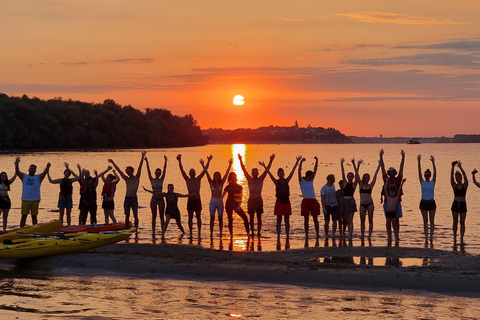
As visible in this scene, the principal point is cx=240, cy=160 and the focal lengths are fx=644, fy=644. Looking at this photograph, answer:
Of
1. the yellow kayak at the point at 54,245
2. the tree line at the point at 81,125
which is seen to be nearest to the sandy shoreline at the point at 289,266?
the yellow kayak at the point at 54,245

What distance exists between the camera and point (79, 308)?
39.0 ft

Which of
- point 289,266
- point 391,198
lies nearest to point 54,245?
point 289,266

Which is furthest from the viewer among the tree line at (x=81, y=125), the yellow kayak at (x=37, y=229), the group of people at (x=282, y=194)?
the tree line at (x=81, y=125)

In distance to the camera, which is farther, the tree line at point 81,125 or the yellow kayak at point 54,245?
the tree line at point 81,125

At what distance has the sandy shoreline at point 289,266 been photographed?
1349 centimetres

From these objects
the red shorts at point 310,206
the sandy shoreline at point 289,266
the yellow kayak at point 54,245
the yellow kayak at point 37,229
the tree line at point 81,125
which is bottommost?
the sandy shoreline at point 289,266

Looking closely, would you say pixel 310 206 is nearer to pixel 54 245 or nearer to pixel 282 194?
pixel 282 194

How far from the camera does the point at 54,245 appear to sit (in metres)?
15.7

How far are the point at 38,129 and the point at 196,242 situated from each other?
337 feet

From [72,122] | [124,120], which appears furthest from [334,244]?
[124,120]

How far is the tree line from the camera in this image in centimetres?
11156

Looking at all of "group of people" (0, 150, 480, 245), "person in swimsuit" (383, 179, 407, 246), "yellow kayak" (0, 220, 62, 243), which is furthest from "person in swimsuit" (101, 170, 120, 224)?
"person in swimsuit" (383, 179, 407, 246)

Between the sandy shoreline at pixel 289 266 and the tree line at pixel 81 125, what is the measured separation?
97.7m

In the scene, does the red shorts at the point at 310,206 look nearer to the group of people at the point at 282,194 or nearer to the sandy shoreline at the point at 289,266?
the group of people at the point at 282,194
